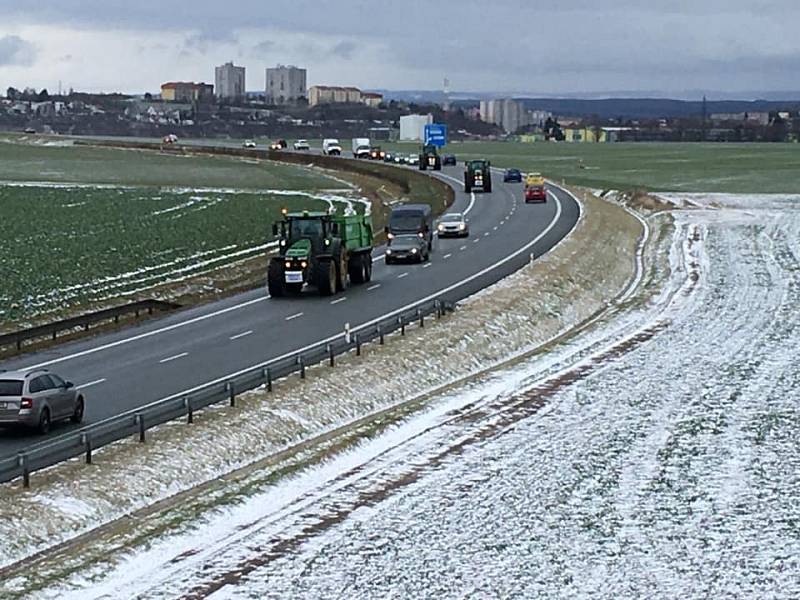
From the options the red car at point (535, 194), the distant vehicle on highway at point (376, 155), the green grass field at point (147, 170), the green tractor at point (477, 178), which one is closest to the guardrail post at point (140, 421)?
the red car at point (535, 194)

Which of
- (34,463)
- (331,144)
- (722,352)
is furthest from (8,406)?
(331,144)

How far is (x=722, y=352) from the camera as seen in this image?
4244 centimetres

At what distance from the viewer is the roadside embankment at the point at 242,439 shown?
22.8 metres

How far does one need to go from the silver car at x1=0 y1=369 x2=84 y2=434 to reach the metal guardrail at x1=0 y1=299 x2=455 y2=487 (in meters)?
0.62

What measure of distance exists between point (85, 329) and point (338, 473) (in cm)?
1551

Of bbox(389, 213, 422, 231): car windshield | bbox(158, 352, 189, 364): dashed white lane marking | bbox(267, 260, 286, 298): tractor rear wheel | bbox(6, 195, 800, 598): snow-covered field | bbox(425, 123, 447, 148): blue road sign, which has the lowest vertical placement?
bbox(6, 195, 800, 598): snow-covered field

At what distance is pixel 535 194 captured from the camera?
302 ft

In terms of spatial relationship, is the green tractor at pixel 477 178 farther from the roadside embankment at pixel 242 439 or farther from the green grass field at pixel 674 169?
the roadside embankment at pixel 242 439

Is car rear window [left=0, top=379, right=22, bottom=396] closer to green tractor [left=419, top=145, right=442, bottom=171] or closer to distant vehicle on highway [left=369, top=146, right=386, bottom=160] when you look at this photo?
green tractor [left=419, top=145, right=442, bottom=171]

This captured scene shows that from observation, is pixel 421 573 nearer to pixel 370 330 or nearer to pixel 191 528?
pixel 191 528

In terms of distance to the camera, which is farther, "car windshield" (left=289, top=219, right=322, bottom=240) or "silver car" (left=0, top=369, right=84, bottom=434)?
"car windshield" (left=289, top=219, right=322, bottom=240)

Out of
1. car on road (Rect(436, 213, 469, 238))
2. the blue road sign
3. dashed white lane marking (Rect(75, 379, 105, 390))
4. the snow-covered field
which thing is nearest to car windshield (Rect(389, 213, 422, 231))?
car on road (Rect(436, 213, 469, 238))

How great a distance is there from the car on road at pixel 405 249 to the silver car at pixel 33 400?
30.8m

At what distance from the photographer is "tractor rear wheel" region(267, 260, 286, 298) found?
47688 millimetres
